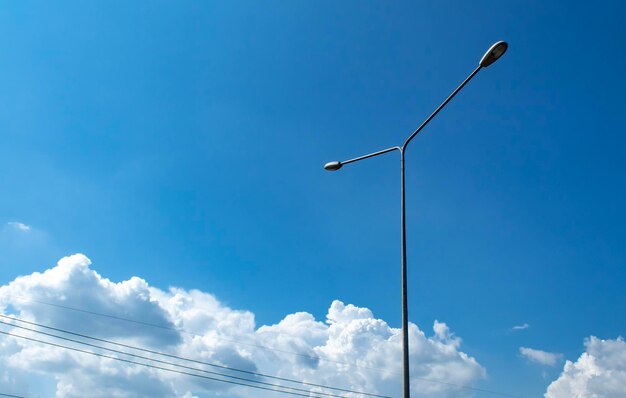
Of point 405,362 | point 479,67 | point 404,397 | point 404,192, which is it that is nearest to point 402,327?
point 405,362

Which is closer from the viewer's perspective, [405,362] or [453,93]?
[405,362]

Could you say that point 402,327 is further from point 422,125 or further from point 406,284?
point 422,125

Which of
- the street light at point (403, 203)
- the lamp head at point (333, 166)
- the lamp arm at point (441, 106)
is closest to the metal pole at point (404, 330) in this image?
the street light at point (403, 203)

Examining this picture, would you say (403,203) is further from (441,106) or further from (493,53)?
(493,53)

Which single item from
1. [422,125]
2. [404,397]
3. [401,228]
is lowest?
Answer: [404,397]

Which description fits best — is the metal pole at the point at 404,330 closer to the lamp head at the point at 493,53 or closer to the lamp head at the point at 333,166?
the lamp head at the point at 333,166

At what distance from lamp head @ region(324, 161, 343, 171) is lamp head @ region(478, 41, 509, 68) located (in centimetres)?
821

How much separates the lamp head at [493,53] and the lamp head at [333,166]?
8212mm

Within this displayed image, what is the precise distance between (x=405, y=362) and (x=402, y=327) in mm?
1077

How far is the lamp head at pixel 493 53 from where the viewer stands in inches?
527

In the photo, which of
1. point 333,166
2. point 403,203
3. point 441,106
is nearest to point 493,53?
point 441,106

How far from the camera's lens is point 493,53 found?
539 inches

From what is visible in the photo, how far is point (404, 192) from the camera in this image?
1666 cm

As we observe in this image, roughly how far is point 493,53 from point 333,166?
9090mm
